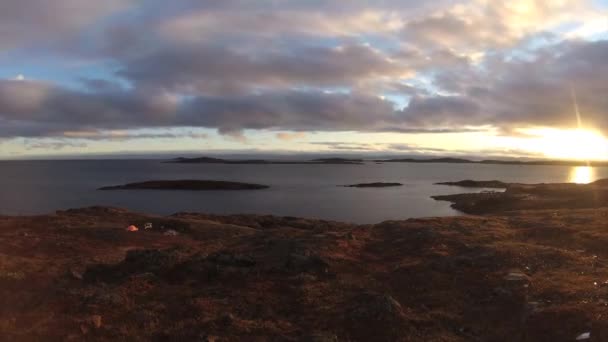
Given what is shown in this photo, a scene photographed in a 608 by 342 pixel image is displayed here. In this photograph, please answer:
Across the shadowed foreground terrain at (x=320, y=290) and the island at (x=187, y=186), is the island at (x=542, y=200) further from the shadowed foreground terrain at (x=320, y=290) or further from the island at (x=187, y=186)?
the island at (x=187, y=186)

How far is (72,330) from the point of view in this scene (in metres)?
13.0

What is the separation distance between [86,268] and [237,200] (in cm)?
7952

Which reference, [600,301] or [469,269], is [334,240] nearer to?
[469,269]

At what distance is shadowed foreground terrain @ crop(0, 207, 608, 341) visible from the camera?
1307 cm

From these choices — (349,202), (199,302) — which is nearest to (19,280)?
(199,302)

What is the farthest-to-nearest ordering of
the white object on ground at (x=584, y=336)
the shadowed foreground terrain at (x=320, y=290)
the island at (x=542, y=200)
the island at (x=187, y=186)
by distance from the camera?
the island at (x=187, y=186)
the island at (x=542, y=200)
the shadowed foreground terrain at (x=320, y=290)
the white object on ground at (x=584, y=336)

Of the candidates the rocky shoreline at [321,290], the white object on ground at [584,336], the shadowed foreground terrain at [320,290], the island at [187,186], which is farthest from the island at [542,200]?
the island at [187,186]

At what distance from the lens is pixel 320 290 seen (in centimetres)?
1728

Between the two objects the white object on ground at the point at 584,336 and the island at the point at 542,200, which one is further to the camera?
the island at the point at 542,200

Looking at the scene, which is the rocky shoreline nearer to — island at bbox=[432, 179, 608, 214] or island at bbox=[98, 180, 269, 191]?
island at bbox=[432, 179, 608, 214]

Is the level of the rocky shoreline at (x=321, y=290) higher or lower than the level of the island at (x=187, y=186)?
higher

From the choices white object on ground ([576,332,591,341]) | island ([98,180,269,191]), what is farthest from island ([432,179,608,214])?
island ([98,180,269,191])

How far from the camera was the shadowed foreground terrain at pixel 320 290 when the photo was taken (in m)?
13.1

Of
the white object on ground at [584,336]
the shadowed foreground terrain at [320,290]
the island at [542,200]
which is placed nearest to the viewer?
the white object on ground at [584,336]
